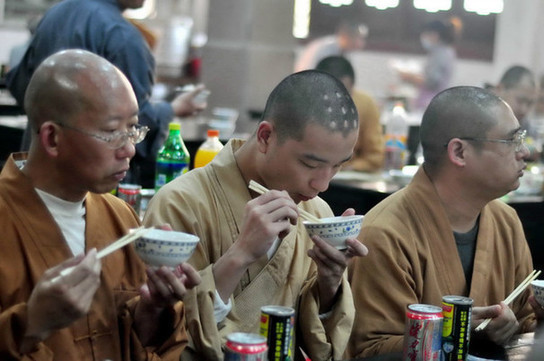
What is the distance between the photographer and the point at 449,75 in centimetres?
1248

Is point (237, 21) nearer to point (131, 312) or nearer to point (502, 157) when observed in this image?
point (502, 157)

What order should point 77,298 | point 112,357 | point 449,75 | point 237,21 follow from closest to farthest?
point 77,298, point 112,357, point 237,21, point 449,75

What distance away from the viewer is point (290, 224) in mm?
2691

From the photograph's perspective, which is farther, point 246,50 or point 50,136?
point 246,50

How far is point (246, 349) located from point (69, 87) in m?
0.78

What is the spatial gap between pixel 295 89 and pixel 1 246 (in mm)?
1029

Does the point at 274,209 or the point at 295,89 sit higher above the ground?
the point at 295,89

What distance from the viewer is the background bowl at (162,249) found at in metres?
2.23

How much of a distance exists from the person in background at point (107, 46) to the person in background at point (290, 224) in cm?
158

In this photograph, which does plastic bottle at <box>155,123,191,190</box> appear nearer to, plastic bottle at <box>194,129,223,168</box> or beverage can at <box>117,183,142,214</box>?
plastic bottle at <box>194,129,223,168</box>

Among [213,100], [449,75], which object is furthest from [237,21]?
[449,75]

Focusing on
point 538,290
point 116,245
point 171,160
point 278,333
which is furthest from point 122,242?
point 171,160

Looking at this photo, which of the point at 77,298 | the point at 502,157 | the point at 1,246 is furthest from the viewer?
the point at 502,157

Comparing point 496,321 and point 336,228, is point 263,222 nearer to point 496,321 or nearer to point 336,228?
point 336,228
